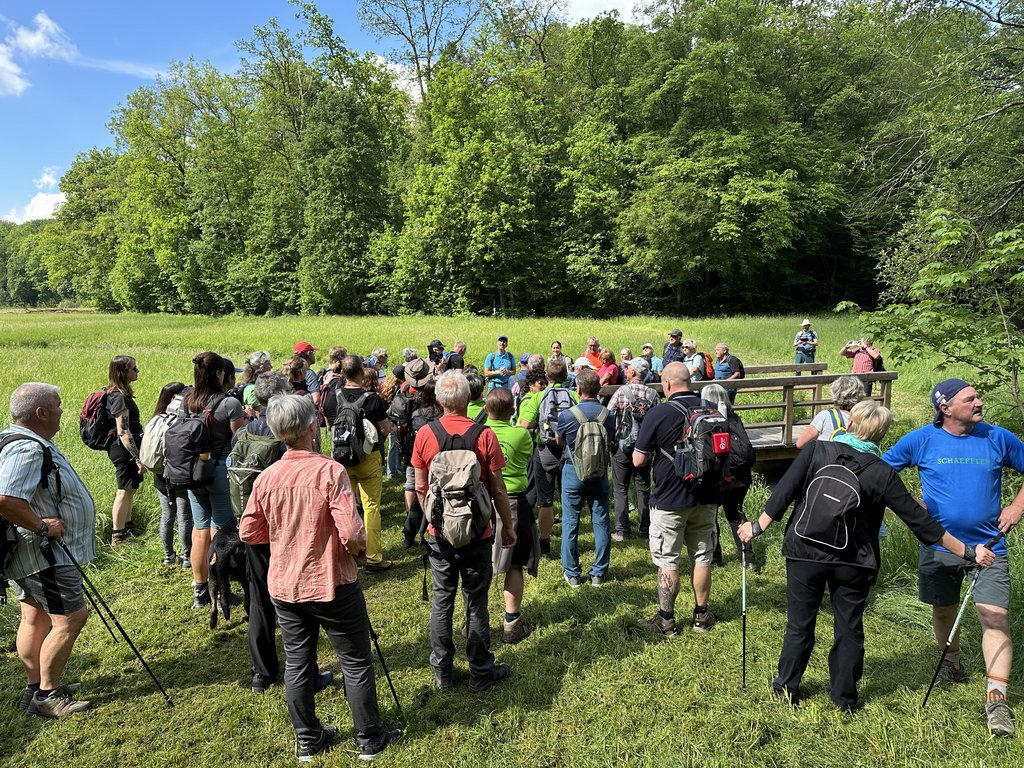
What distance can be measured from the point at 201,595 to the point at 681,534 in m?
4.06

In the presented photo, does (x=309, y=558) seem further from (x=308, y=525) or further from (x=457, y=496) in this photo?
(x=457, y=496)

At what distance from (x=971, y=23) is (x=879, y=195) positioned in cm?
253

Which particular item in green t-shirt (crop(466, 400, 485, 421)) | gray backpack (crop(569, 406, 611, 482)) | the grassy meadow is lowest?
the grassy meadow

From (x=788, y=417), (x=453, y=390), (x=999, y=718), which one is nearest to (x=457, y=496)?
(x=453, y=390)

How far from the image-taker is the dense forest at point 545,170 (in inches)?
1288

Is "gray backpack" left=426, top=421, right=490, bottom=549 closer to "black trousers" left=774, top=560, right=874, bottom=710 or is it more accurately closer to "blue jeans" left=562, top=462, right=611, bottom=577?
"blue jeans" left=562, top=462, right=611, bottom=577

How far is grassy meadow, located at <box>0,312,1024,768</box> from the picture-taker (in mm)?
3273

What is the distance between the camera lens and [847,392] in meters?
4.04

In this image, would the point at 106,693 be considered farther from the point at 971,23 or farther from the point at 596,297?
the point at 596,297

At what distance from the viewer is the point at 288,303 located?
4262cm

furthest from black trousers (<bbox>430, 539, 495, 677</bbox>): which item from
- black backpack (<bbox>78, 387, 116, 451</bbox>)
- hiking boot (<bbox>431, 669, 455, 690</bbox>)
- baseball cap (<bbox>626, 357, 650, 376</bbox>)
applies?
baseball cap (<bbox>626, 357, 650, 376</bbox>)

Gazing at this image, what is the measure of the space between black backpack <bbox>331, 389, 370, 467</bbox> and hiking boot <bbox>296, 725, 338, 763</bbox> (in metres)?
2.23

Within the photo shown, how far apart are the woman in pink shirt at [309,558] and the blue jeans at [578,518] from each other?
7.81 feet

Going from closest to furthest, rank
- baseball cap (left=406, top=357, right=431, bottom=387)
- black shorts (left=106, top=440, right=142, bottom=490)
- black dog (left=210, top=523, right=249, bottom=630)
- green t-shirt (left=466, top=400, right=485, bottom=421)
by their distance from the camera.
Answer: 1. black dog (left=210, top=523, right=249, bottom=630)
2. green t-shirt (left=466, top=400, right=485, bottom=421)
3. black shorts (left=106, top=440, right=142, bottom=490)
4. baseball cap (left=406, top=357, right=431, bottom=387)
